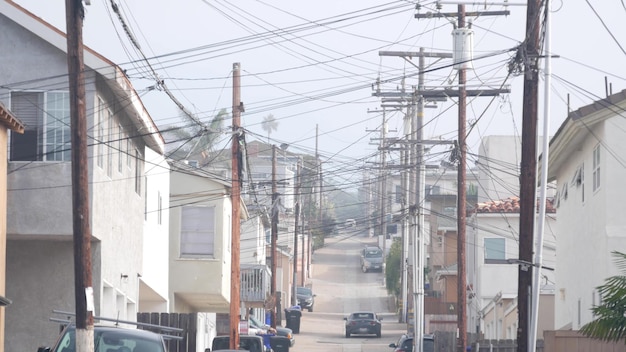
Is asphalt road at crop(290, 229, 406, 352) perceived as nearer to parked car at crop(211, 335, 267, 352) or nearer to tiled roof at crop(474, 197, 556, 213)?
tiled roof at crop(474, 197, 556, 213)

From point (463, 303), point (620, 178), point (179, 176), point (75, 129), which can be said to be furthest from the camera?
point (179, 176)

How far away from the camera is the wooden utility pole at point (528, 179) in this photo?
1948cm

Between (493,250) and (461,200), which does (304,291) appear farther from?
(461,200)

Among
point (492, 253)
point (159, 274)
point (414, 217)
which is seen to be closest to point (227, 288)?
point (159, 274)

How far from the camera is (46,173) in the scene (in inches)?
957

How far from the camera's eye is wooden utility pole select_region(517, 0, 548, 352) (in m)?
19.5

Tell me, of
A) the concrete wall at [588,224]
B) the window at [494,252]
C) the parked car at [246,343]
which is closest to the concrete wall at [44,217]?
the parked car at [246,343]

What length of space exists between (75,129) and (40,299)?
811cm

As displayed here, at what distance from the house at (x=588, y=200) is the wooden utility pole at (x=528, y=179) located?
230 inches

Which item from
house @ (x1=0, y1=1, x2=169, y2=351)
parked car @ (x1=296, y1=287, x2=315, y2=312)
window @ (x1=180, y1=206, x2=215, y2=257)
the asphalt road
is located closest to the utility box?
house @ (x1=0, y1=1, x2=169, y2=351)

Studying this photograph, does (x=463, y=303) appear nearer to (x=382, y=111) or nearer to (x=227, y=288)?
(x=227, y=288)

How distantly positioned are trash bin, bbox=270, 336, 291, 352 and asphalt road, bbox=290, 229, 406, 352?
3.25 meters

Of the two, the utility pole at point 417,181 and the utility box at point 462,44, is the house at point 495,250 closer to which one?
the utility pole at point 417,181

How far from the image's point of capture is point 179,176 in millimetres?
40031
